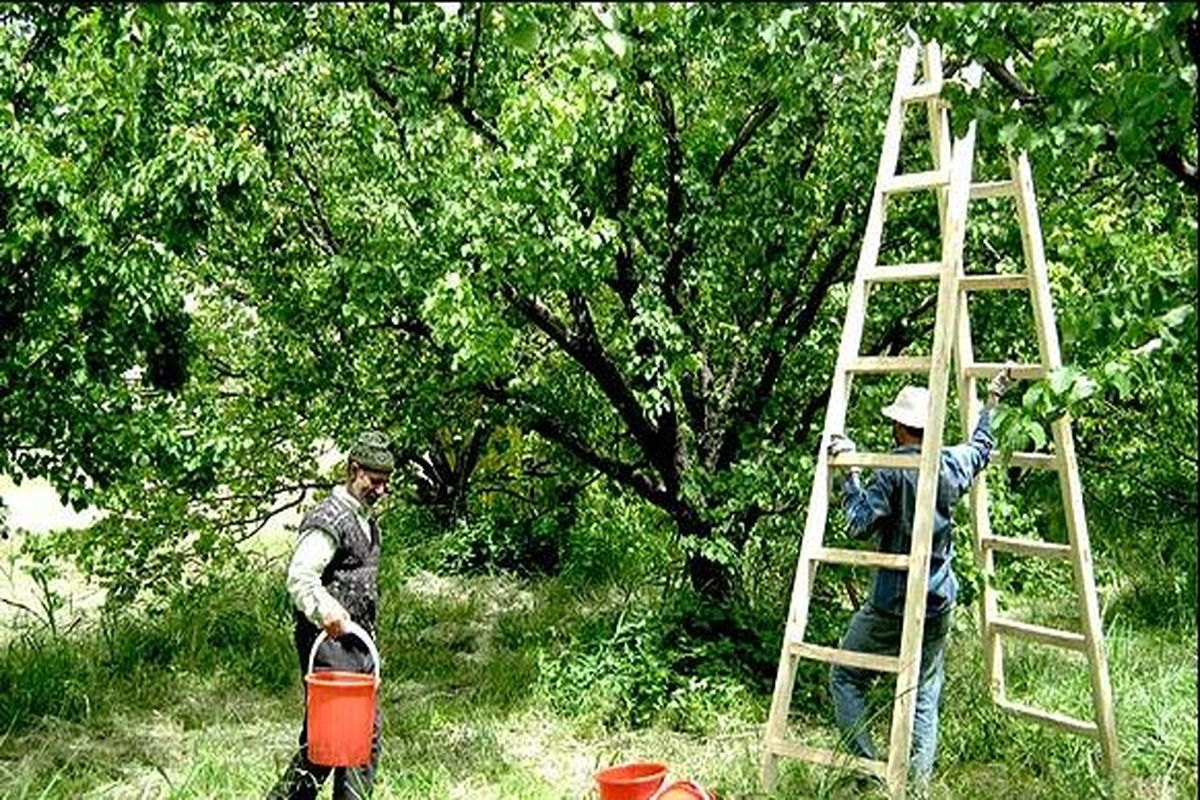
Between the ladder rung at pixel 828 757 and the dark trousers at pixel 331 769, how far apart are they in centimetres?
158

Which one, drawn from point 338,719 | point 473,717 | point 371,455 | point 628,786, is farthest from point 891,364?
point 473,717

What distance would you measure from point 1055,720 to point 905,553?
1043 millimetres

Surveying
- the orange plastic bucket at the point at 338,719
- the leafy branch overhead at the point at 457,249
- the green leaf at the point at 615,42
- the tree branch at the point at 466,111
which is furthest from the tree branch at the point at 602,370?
the green leaf at the point at 615,42

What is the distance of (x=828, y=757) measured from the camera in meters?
5.00

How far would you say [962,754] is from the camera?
5.86 meters

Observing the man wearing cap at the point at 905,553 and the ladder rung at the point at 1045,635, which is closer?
the man wearing cap at the point at 905,553

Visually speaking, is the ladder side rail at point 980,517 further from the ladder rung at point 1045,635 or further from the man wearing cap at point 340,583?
the man wearing cap at point 340,583

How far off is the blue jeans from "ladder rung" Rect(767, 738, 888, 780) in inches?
8.5

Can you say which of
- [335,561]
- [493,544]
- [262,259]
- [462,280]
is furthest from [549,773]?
[493,544]

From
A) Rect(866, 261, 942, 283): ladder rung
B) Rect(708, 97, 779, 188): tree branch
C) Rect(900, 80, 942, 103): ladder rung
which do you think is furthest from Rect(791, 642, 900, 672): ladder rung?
Rect(708, 97, 779, 188): tree branch

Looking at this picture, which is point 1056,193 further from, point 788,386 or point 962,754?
point 962,754

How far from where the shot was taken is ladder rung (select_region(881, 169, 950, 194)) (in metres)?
5.40

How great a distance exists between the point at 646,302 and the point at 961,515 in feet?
6.30

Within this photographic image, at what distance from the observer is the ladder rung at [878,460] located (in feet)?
16.3
